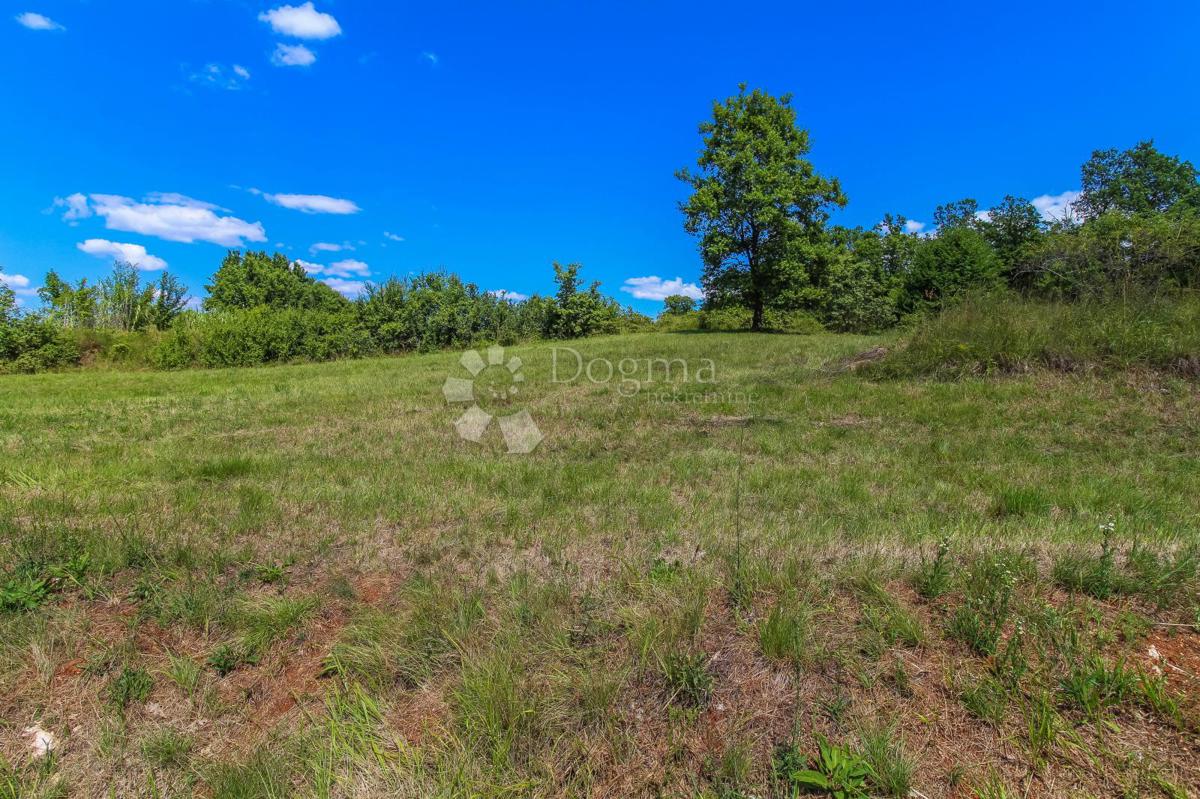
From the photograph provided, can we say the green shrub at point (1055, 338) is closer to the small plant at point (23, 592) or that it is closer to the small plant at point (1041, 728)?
the small plant at point (1041, 728)

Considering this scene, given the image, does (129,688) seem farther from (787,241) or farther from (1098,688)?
(787,241)

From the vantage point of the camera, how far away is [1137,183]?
38.7 meters

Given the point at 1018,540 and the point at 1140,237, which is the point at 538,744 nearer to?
the point at 1018,540

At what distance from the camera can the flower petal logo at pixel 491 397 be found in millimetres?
6809

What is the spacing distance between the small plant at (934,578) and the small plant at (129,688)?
3477mm

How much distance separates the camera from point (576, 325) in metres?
30.8

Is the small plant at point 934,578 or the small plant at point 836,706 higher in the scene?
the small plant at point 934,578

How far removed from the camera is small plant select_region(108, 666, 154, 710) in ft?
6.51

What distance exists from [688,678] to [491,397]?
8.52m

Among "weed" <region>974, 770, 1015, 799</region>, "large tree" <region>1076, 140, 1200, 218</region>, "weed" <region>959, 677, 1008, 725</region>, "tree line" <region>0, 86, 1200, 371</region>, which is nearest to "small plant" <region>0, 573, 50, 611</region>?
"weed" <region>974, 770, 1015, 799</region>

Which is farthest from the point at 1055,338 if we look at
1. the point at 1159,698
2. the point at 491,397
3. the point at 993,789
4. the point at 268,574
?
the point at 268,574

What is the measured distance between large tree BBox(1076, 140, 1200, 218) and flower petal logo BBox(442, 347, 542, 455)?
48.0 m

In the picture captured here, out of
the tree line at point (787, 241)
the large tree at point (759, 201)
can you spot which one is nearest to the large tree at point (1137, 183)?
the tree line at point (787, 241)

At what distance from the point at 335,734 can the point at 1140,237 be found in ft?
61.2
